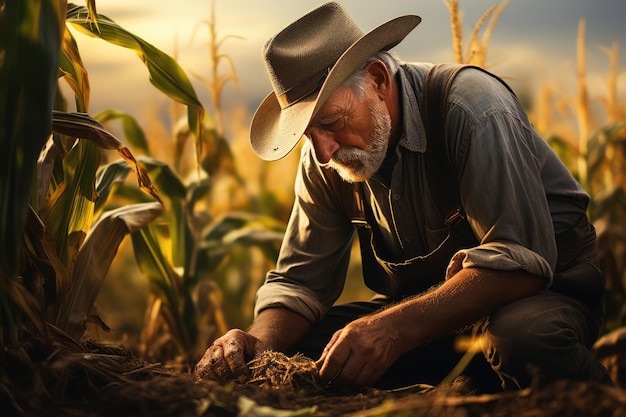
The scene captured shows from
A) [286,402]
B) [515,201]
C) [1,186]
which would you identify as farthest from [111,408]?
[515,201]

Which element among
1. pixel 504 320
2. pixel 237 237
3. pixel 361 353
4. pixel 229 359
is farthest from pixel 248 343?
pixel 237 237

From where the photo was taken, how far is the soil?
4.68ft

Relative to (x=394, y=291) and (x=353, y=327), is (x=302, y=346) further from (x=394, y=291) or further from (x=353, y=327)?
(x=353, y=327)

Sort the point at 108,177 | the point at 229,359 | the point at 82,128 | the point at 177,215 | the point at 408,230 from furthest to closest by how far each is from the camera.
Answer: the point at 177,215
the point at 108,177
the point at 408,230
the point at 229,359
the point at 82,128

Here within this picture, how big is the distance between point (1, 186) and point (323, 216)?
1.14 metres

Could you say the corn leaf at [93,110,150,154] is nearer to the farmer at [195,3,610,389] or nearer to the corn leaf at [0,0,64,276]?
the farmer at [195,3,610,389]

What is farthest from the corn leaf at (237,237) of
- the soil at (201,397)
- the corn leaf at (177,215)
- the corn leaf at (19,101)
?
the corn leaf at (19,101)

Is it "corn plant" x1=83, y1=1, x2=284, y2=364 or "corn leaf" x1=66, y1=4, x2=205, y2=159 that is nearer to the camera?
"corn leaf" x1=66, y1=4, x2=205, y2=159

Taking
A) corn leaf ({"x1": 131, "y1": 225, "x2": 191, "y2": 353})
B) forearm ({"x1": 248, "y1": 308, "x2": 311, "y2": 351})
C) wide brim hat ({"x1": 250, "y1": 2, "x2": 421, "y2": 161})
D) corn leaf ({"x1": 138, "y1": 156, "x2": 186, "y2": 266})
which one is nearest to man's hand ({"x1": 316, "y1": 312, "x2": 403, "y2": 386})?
forearm ({"x1": 248, "y1": 308, "x2": 311, "y2": 351})

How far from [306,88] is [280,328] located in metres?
0.70

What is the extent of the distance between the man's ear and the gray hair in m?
0.01

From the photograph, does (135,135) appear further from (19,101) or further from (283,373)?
(19,101)

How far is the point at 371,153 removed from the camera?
2.21 meters

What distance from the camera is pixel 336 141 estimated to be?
2.21m
